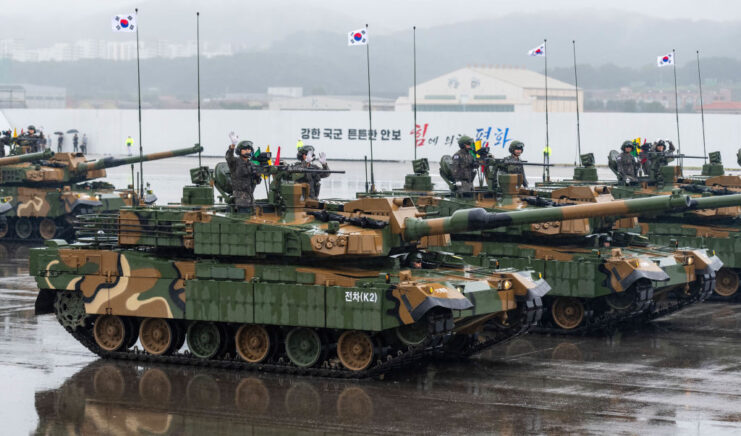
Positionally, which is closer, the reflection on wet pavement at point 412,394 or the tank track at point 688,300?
the reflection on wet pavement at point 412,394

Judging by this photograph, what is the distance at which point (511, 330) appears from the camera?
77.9 feet

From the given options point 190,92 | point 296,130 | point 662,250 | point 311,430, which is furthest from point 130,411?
point 190,92

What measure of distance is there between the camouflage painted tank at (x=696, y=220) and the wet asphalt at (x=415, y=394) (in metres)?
7.94

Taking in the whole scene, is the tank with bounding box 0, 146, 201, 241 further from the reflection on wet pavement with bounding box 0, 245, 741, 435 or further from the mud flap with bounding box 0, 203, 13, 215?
the reflection on wet pavement with bounding box 0, 245, 741, 435

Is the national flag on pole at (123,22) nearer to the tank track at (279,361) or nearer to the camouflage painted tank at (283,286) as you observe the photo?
the camouflage painted tank at (283,286)

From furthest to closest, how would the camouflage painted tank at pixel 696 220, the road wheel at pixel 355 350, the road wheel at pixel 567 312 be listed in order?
the camouflage painted tank at pixel 696 220
the road wheel at pixel 567 312
the road wheel at pixel 355 350

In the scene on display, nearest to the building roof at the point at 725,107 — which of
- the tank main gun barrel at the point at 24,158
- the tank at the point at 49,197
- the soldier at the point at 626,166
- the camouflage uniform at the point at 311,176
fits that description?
the tank at the point at 49,197

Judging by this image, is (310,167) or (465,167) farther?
(465,167)

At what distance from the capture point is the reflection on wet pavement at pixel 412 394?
18266 mm

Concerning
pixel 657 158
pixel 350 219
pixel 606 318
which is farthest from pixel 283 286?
pixel 657 158

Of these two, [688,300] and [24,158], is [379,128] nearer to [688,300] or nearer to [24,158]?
[24,158]

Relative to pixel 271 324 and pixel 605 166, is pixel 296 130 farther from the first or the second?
pixel 271 324

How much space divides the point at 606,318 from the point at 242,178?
9232 millimetres

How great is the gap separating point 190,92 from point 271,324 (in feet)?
582
